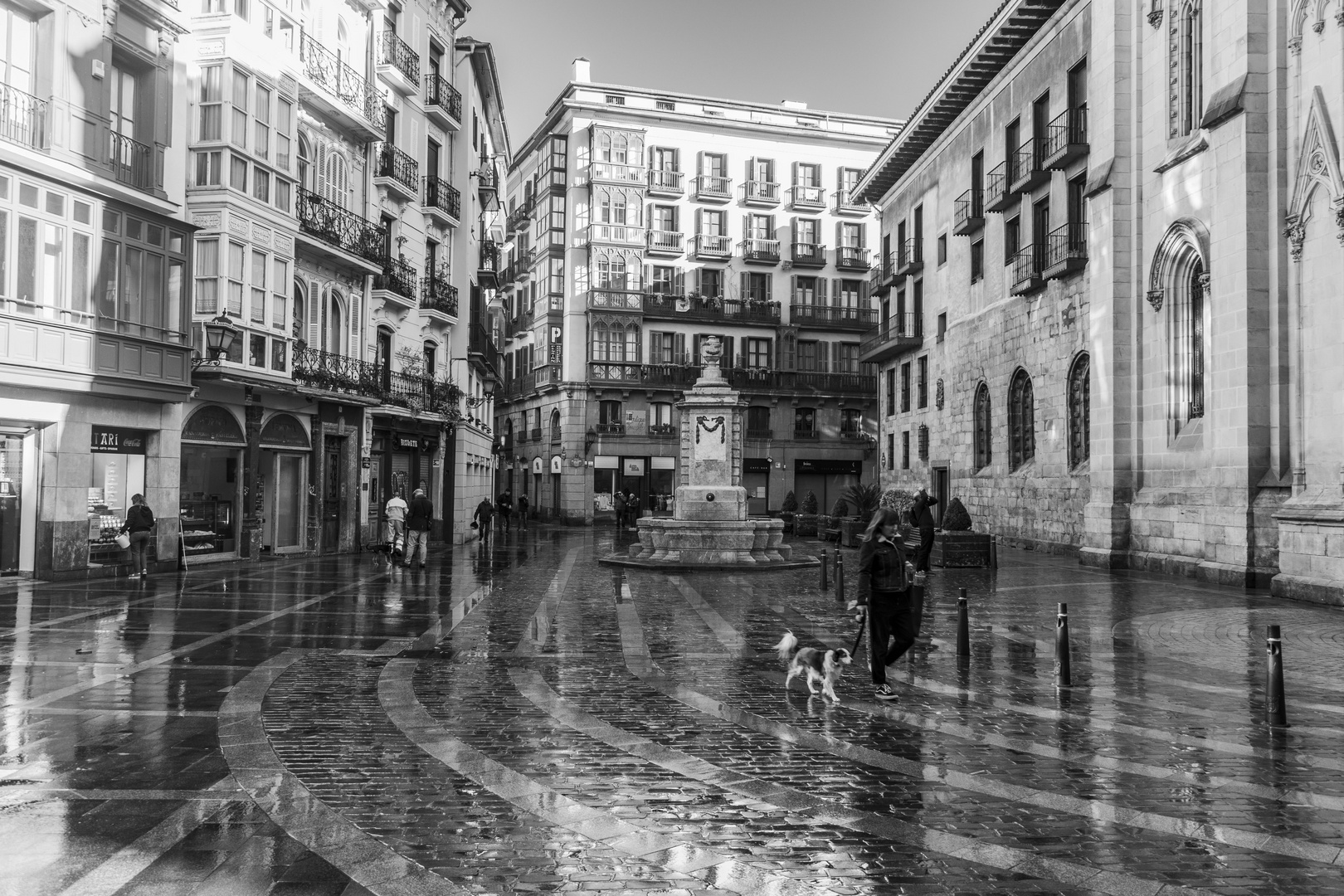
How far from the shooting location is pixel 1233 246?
731 inches

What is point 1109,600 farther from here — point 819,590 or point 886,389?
point 886,389

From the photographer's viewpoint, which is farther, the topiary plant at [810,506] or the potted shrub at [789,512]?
the potted shrub at [789,512]

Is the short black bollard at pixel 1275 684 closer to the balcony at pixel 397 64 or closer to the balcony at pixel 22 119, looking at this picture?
the balcony at pixel 22 119

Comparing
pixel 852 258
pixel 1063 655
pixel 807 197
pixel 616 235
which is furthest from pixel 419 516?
pixel 852 258

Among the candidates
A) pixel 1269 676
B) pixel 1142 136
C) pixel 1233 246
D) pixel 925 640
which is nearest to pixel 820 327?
pixel 1142 136

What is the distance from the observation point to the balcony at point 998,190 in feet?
105

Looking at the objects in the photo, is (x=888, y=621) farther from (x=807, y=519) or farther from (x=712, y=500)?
(x=807, y=519)

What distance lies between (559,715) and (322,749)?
6.12ft

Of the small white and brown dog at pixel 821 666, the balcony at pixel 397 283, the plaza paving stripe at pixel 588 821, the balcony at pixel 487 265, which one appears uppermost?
the balcony at pixel 487 265

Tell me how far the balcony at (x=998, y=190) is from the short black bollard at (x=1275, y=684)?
2580 cm

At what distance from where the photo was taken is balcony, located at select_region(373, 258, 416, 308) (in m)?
29.6

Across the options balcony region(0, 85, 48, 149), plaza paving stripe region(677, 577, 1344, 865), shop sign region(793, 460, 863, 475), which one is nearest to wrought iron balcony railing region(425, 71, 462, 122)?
balcony region(0, 85, 48, 149)

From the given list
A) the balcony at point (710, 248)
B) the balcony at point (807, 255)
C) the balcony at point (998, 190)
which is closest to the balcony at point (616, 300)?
the balcony at point (710, 248)

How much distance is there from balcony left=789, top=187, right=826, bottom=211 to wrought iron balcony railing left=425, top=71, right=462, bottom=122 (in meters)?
24.2
